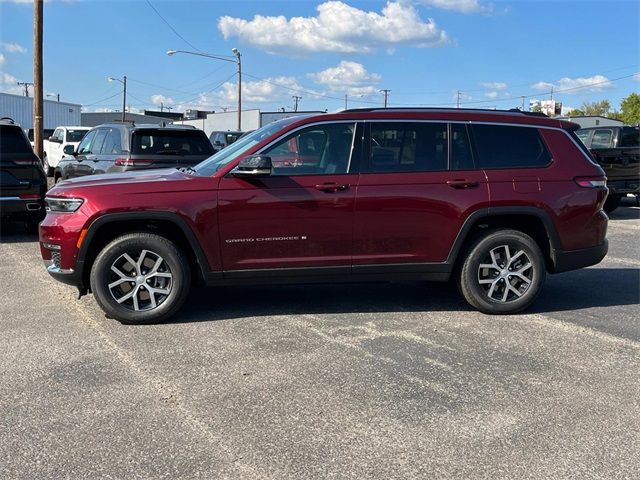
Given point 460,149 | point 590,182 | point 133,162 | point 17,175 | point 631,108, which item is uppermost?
point 631,108

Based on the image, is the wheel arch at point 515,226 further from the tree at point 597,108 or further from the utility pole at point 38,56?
the tree at point 597,108

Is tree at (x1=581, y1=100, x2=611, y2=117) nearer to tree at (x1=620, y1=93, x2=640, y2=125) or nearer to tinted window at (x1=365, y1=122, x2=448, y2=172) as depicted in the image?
tree at (x1=620, y1=93, x2=640, y2=125)

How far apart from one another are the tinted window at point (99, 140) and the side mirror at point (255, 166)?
684cm

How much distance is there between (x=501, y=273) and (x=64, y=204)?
396 centimetres

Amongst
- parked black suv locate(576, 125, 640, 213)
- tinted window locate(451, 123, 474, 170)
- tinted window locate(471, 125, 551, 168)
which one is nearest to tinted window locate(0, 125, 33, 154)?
tinted window locate(451, 123, 474, 170)

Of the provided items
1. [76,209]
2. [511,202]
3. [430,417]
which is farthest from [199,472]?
[511,202]

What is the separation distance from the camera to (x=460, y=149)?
215 inches

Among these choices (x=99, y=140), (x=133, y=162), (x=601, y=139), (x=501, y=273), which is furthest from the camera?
(x=601, y=139)

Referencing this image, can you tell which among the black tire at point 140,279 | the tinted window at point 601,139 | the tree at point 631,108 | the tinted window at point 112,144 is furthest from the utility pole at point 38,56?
the tree at point 631,108

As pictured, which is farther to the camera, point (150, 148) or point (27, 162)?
point (150, 148)

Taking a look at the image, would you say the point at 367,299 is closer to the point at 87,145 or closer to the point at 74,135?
the point at 87,145

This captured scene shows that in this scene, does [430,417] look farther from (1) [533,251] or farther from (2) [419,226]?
(1) [533,251]

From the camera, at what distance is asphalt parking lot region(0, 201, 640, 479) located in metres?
3.04

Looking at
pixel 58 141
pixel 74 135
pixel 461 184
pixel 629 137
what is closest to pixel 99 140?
pixel 461 184
